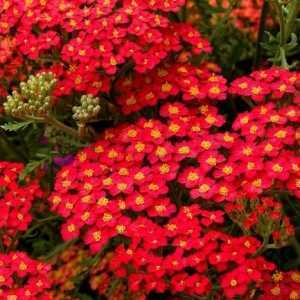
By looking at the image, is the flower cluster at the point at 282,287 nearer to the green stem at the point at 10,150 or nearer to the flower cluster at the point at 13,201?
the flower cluster at the point at 13,201

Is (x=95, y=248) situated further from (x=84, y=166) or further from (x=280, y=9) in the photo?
(x=280, y=9)

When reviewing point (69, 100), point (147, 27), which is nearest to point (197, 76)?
point (147, 27)

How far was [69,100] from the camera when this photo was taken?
276 cm

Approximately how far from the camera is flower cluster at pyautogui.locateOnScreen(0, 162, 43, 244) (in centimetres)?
255

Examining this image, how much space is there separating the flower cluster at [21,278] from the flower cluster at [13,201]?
112 mm

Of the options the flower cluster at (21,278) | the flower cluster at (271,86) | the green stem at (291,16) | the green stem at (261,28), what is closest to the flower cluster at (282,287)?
the flower cluster at (271,86)

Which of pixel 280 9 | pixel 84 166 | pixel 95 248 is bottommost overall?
pixel 95 248

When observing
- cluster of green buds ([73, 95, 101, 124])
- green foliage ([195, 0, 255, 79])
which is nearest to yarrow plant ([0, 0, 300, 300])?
cluster of green buds ([73, 95, 101, 124])

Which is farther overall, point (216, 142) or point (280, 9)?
point (280, 9)

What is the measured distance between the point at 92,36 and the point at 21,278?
2.84ft

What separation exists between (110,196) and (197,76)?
1.98ft

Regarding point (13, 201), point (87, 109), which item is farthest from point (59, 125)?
point (13, 201)

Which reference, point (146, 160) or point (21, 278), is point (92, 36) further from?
point (21, 278)

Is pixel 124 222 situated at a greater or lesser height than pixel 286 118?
lesser
